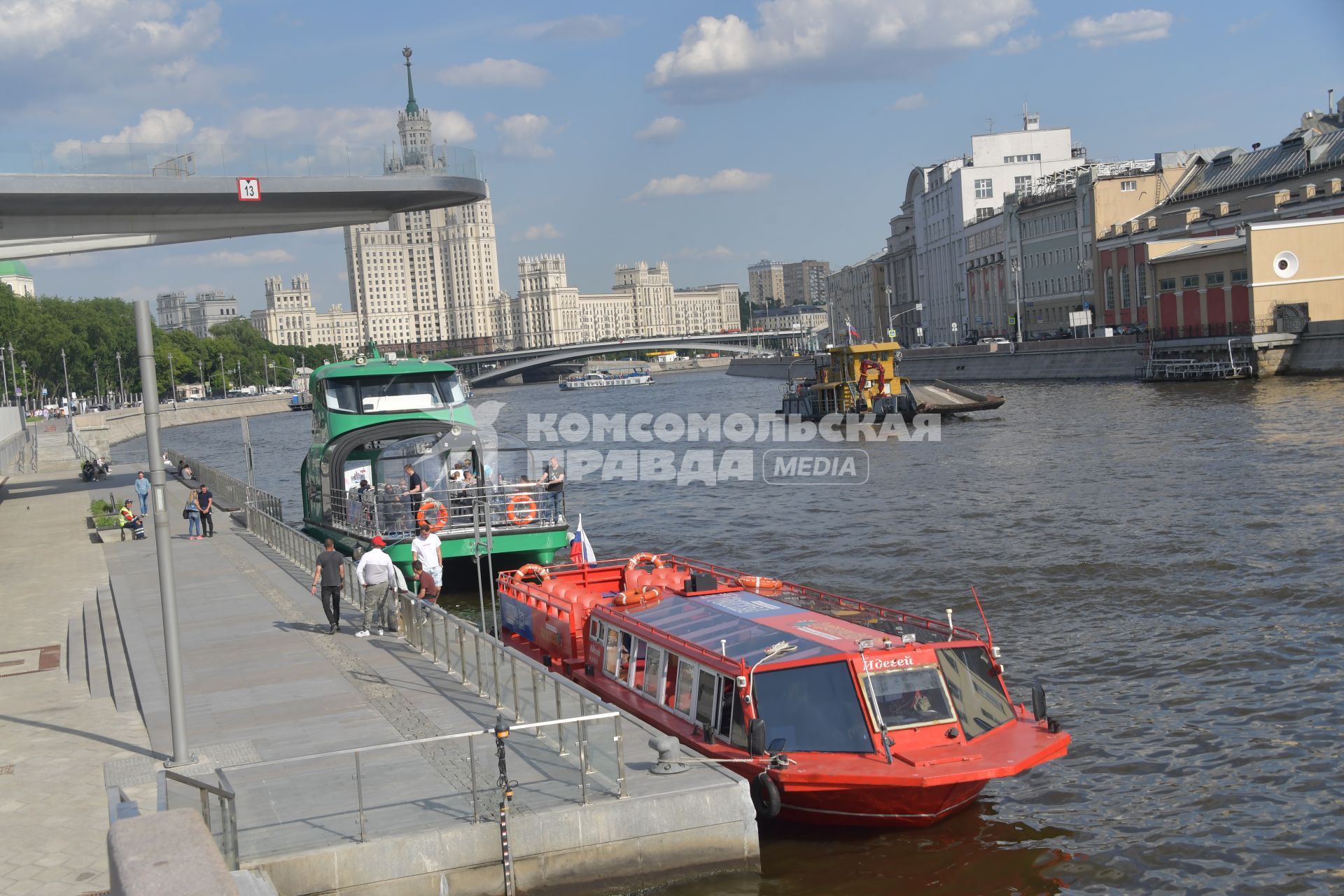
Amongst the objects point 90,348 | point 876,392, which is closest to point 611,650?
point 876,392

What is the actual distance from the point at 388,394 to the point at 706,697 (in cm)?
1667

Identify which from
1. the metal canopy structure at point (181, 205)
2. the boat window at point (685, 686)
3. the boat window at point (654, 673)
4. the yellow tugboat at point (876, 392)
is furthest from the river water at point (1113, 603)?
the metal canopy structure at point (181, 205)

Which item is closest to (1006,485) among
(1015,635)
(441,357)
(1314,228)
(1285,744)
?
(1015,635)

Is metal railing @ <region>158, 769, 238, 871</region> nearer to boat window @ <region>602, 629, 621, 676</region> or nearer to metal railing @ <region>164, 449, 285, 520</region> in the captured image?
boat window @ <region>602, 629, 621, 676</region>

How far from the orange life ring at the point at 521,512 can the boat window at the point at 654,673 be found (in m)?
10.6

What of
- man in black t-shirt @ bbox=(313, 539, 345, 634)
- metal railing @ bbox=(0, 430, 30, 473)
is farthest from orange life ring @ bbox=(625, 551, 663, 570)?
metal railing @ bbox=(0, 430, 30, 473)

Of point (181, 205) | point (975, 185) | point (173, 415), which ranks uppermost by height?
point (975, 185)

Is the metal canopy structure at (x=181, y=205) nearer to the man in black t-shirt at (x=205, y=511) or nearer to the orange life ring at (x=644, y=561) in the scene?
the man in black t-shirt at (x=205, y=511)

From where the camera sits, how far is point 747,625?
13.7 metres

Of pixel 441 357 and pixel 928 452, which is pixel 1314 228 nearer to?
pixel 928 452

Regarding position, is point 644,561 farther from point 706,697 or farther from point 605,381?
point 605,381

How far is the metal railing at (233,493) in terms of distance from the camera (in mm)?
33188

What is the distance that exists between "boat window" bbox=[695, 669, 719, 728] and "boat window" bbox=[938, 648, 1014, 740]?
2245 millimetres

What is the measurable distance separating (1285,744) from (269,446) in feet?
252
